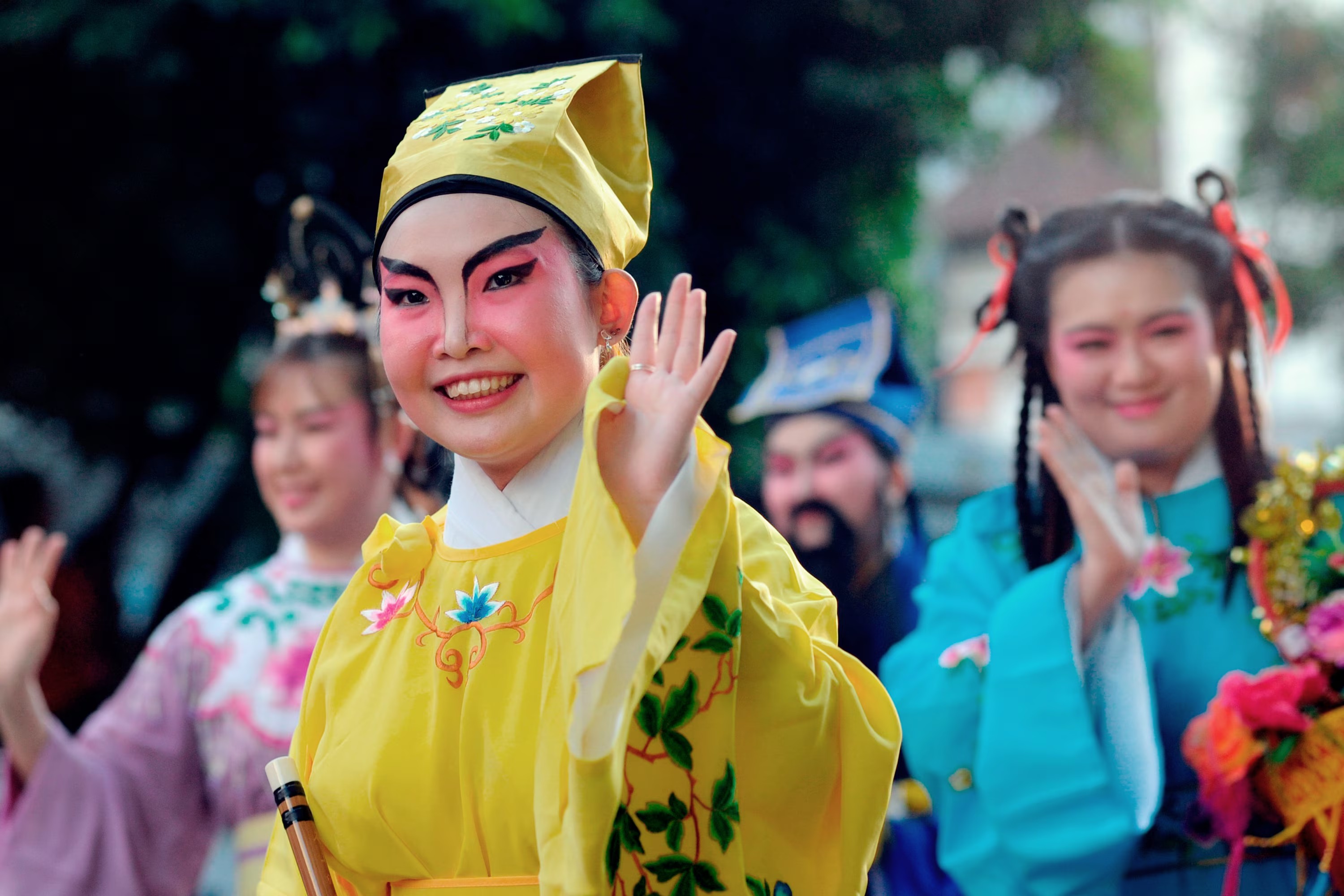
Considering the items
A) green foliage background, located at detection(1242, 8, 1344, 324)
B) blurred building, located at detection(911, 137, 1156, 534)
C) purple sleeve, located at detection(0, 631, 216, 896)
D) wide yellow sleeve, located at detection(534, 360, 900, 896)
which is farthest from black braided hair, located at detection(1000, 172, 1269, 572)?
green foliage background, located at detection(1242, 8, 1344, 324)

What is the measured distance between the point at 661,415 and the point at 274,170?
12.3 feet

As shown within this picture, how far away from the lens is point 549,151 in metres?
1.59

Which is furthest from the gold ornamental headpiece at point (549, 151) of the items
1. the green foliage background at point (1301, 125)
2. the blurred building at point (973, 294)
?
the green foliage background at point (1301, 125)

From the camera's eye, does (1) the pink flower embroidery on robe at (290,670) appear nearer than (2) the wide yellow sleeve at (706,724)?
No

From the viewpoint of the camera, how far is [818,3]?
510cm

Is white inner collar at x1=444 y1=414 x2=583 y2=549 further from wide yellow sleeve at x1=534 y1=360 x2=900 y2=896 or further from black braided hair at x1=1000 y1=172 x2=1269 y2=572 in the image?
black braided hair at x1=1000 y1=172 x2=1269 y2=572

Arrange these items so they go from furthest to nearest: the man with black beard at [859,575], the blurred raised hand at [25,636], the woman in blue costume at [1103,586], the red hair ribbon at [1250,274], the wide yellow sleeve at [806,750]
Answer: the man with black beard at [859,575] → the blurred raised hand at [25,636] → the red hair ribbon at [1250,274] → the woman in blue costume at [1103,586] → the wide yellow sleeve at [806,750]

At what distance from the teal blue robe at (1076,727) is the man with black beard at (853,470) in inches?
30.2

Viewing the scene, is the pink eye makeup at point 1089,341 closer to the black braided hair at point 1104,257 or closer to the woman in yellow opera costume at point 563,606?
the black braided hair at point 1104,257

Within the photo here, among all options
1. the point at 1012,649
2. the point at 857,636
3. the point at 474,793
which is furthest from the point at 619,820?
the point at 857,636

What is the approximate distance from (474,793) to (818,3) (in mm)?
4209

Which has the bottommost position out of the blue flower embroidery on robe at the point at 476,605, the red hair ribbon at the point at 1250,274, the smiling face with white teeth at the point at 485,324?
the blue flower embroidery on robe at the point at 476,605

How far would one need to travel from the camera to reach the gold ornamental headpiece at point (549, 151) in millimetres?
1573

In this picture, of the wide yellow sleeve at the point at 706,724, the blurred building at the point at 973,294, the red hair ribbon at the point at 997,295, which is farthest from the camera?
the blurred building at the point at 973,294
